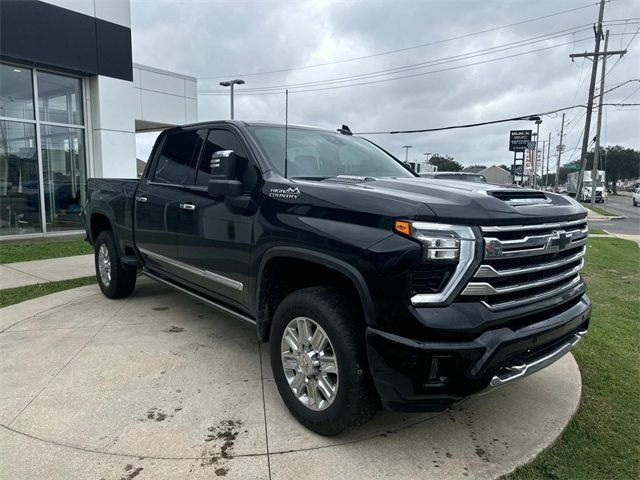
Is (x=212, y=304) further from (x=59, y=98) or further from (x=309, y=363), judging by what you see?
(x=59, y=98)

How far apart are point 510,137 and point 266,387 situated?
22.7 m

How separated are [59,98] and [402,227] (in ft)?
40.4

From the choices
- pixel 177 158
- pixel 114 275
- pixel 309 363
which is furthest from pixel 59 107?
pixel 309 363

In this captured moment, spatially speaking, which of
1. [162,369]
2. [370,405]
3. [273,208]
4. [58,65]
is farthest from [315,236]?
[58,65]

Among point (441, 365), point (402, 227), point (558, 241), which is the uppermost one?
point (402, 227)

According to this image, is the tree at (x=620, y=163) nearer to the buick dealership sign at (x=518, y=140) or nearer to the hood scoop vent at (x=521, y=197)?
the buick dealership sign at (x=518, y=140)

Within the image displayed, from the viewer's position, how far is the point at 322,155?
3986 mm

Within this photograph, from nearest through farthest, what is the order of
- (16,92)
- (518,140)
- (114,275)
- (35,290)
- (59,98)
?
(114,275) < (35,290) < (16,92) < (59,98) < (518,140)

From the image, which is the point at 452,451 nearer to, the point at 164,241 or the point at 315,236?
the point at 315,236

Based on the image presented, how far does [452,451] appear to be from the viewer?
2.86 m

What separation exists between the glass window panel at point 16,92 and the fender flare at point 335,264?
1087 cm

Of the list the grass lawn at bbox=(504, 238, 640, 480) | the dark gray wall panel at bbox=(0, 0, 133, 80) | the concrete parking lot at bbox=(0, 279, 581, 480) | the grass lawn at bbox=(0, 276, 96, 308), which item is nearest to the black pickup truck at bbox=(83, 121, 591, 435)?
the concrete parking lot at bbox=(0, 279, 581, 480)

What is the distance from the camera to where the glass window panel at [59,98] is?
38.1ft

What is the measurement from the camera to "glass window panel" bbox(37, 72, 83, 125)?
38.1ft
